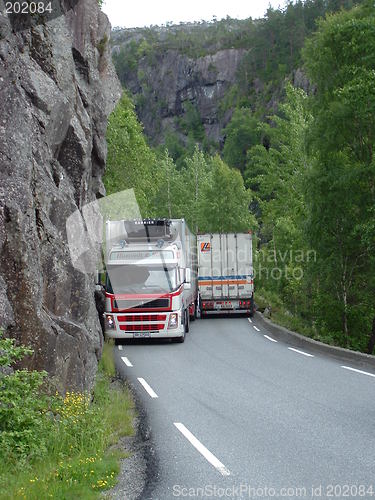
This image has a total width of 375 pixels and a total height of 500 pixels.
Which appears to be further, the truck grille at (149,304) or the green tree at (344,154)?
the truck grille at (149,304)

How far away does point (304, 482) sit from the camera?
638cm

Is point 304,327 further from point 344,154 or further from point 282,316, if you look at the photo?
point 344,154

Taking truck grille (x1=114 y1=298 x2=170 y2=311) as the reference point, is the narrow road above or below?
above

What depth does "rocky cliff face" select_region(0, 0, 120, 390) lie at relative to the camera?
9.50 metres

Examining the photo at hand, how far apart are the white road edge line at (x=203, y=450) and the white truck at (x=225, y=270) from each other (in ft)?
67.8

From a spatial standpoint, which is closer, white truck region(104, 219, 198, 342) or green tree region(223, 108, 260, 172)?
white truck region(104, 219, 198, 342)

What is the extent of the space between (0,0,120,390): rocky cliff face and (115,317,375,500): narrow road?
208cm

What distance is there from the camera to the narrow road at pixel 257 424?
647cm

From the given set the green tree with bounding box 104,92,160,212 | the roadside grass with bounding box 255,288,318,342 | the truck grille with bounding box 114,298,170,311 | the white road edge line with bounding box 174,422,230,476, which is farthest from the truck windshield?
the green tree with bounding box 104,92,160,212

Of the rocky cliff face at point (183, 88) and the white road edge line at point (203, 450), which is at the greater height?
the rocky cliff face at point (183, 88)

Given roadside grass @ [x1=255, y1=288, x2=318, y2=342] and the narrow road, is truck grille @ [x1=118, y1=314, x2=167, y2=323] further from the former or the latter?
roadside grass @ [x1=255, y1=288, x2=318, y2=342]

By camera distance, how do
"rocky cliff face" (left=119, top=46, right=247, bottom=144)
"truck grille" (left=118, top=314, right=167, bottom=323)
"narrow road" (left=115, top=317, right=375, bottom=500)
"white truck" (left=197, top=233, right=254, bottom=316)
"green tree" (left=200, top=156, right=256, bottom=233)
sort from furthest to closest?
"rocky cliff face" (left=119, top=46, right=247, bottom=144)
"green tree" (left=200, top=156, right=256, bottom=233)
"white truck" (left=197, top=233, right=254, bottom=316)
"truck grille" (left=118, top=314, right=167, bottom=323)
"narrow road" (left=115, top=317, right=375, bottom=500)

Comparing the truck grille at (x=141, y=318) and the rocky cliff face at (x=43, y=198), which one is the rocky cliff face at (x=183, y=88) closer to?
the truck grille at (x=141, y=318)

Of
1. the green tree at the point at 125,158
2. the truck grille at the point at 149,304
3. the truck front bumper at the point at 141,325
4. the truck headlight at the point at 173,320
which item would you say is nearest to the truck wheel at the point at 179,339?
the truck front bumper at the point at 141,325
